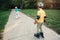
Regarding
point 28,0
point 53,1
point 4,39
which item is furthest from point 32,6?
point 4,39

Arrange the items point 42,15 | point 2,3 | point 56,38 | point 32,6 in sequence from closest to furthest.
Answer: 1. point 42,15
2. point 56,38
3. point 2,3
4. point 32,6

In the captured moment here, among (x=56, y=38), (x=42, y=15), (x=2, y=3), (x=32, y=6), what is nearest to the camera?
(x=42, y=15)

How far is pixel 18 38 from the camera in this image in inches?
485

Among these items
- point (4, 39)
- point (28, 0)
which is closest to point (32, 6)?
point (28, 0)

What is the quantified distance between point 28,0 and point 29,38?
5836 cm

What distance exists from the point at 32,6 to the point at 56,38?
5702 cm

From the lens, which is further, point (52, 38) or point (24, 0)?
point (24, 0)

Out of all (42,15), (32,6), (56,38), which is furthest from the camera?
(32,6)

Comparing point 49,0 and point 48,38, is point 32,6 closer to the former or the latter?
point 49,0

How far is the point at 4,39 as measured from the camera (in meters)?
12.5

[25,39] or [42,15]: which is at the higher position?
[42,15]

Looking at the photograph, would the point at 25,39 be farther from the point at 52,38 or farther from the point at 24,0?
the point at 24,0

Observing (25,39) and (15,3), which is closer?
(25,39)

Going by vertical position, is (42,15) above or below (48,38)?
above
